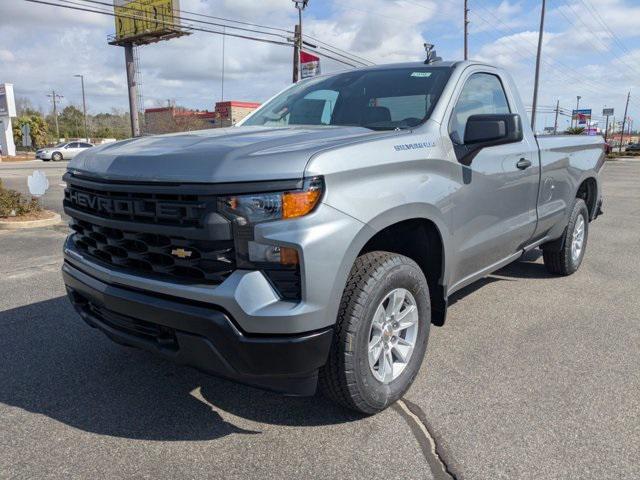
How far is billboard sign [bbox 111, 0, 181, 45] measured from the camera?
1608 inches

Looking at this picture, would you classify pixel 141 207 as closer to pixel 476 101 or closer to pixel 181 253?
pixel 181 253

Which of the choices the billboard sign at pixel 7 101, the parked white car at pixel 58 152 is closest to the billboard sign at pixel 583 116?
the parked white car at pixel 58 152

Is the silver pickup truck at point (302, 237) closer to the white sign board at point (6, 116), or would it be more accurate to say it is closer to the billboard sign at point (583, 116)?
the white sign board at point (6, 116)

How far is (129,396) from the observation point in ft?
10.5

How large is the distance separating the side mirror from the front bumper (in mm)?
1620

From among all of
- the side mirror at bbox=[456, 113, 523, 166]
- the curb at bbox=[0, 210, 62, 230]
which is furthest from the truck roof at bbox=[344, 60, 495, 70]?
the curb at bbox=[0, 210, 62, 230]

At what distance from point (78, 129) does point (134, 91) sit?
51.1 metres

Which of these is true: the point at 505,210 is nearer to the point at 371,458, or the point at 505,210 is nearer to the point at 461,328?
the point at 461,328

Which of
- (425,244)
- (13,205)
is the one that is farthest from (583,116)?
(425,244)

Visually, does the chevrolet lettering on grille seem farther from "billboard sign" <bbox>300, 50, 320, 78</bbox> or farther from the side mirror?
"billboard sign" <bbox>300, 50, 320, 78</bbox>

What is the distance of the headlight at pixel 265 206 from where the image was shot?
7.67ft

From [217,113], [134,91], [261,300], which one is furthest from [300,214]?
[217,113]

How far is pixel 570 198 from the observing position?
5332mm

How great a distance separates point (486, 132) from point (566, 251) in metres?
2.82
